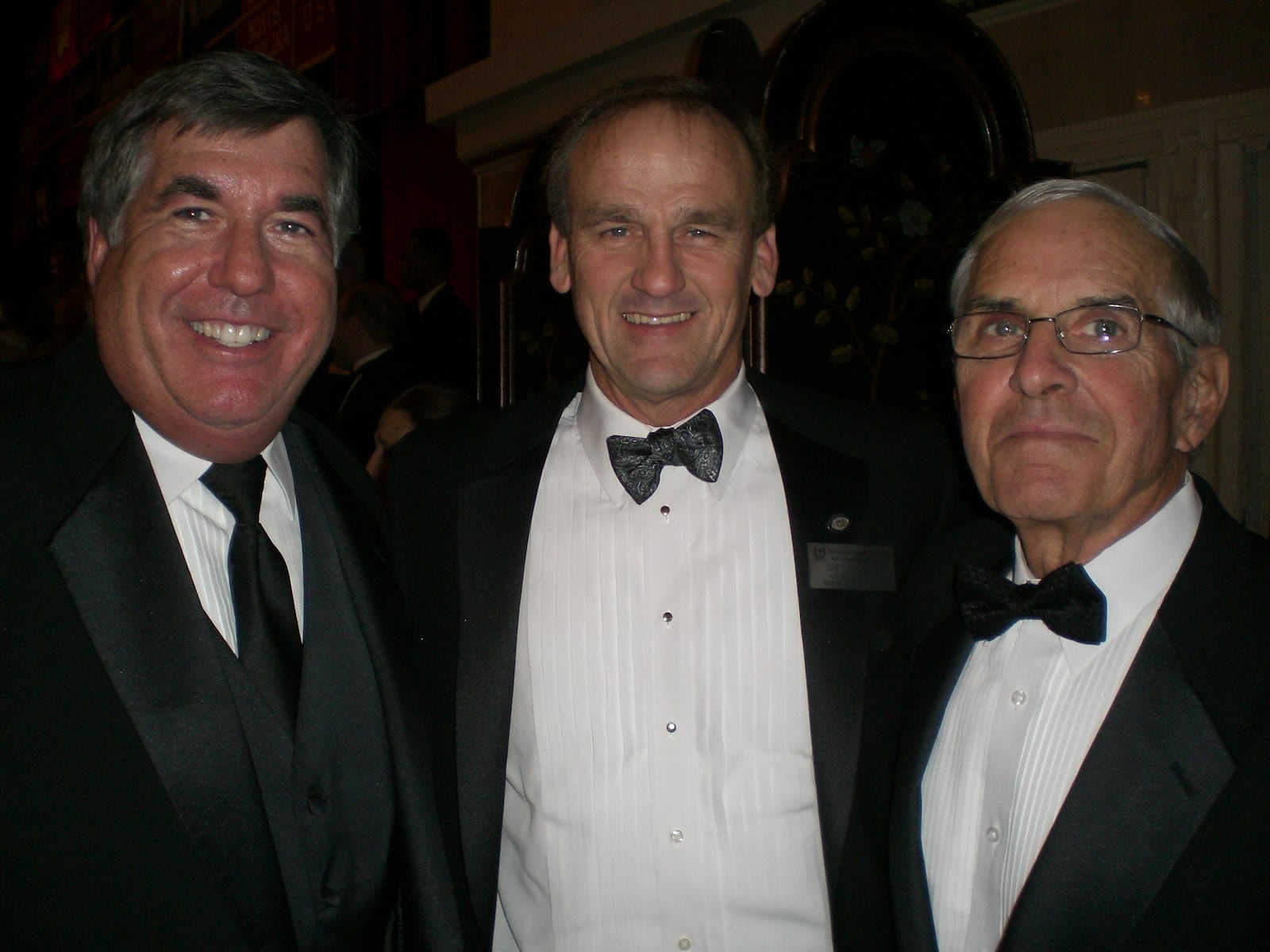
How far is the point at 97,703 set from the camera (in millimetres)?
1462

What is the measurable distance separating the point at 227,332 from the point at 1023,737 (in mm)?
1438

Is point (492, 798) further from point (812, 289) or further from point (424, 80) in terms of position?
point (424, 80)

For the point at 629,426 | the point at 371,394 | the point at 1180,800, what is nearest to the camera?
the point at 1180,800

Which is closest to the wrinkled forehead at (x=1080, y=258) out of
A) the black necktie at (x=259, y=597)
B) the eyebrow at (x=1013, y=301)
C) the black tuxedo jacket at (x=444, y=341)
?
the eyebrow at (x=1013, y=301)

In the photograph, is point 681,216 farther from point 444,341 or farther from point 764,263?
point 444,341

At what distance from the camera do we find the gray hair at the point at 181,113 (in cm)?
169

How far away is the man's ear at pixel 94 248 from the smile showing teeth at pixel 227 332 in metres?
0.26

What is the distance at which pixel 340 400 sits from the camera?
5.45 m

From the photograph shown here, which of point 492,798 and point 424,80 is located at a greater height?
point 424,80

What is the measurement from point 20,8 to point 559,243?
53.9 ft

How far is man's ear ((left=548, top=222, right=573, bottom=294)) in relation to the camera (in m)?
2.21

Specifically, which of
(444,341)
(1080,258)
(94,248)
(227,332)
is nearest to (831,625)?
(1080,258)

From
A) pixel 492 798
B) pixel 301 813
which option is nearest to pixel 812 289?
pixel 492 798

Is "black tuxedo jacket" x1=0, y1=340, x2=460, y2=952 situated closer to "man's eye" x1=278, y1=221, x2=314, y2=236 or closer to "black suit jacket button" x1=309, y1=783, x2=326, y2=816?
"black suit jacket button" x1=309, y1=783, x2=326, y2=816
